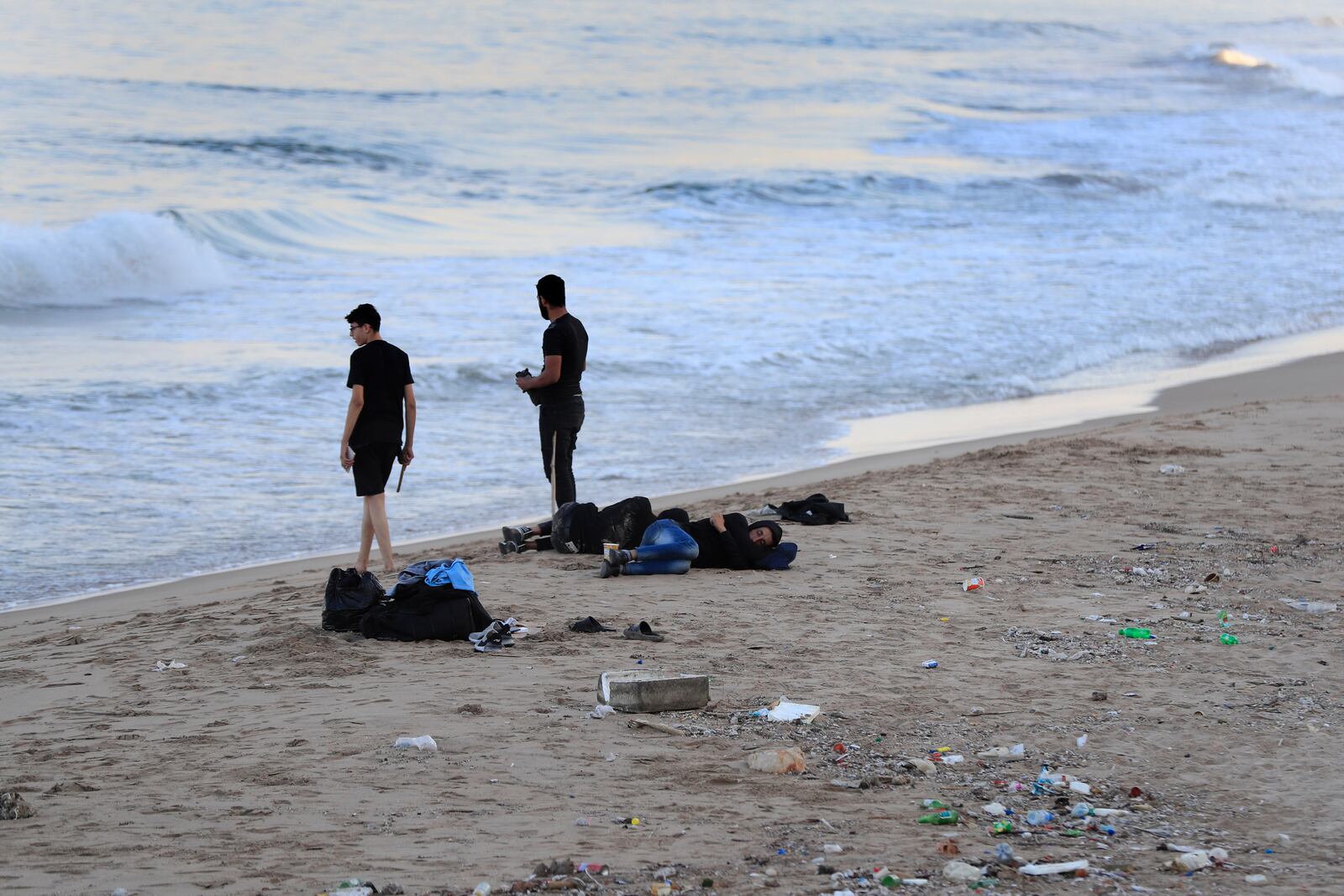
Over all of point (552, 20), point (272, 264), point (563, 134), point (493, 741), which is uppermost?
point (552, 20)

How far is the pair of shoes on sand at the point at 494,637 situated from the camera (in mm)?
6133

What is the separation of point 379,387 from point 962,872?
4860 millimetres

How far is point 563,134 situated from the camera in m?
40.3

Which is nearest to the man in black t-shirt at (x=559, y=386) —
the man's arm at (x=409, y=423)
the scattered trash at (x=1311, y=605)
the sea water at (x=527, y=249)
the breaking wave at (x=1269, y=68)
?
the man's arm at (x=409, y=423)

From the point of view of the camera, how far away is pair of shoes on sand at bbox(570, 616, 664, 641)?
6.28 m

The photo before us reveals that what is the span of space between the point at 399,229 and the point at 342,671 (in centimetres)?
2246

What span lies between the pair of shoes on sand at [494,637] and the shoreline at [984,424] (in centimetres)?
223

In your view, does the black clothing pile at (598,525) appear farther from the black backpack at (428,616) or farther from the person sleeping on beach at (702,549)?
the black backpack at (428,616)

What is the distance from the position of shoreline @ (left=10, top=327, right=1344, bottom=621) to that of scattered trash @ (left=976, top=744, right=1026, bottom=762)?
4.63 meters

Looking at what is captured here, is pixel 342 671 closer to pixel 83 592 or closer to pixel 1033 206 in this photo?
pixel 83 592

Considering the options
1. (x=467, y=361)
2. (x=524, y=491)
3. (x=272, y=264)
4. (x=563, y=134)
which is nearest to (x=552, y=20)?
(x=563, y=134)

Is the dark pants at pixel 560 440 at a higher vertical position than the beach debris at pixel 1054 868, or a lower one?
higher

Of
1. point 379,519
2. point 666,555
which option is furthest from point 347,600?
point 666,555

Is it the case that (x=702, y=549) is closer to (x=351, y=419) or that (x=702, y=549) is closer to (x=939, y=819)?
(x=351, y=419)
